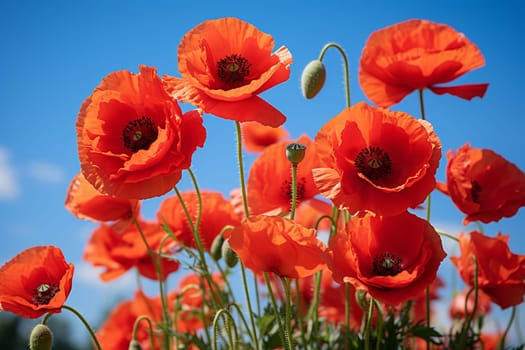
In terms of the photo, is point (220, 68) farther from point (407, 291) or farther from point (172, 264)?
point (172, 264)

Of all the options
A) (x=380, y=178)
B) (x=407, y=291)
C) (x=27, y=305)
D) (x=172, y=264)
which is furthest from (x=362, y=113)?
(x=172, y=264)

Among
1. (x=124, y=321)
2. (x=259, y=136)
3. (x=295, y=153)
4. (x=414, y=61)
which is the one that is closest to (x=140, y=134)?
(x=295, y=153)

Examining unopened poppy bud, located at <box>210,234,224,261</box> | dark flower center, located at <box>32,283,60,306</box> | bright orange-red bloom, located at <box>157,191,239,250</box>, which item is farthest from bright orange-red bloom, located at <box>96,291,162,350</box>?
dark flower center, located at <box>32,283,60,306</box>

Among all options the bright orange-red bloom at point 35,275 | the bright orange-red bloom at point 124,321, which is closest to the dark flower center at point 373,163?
the bright orange-red bloom at point 35,275

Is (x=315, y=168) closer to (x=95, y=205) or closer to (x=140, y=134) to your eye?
(x=140, y=134)

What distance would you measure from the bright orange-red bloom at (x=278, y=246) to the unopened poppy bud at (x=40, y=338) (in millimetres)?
495

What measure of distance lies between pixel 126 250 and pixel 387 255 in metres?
1.10

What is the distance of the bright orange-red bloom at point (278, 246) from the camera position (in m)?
1.38

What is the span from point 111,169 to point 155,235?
0.80m

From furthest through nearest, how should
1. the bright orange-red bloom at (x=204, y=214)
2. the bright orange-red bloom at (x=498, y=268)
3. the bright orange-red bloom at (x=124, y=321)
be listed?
1. the bright orange-red bloom at (x=124, y=321)
2. the bright orange-red bloom at (x=204, y=214)
3. the bright orange-red bloom at (x=498, y=268)

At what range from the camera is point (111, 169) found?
4.78 feet

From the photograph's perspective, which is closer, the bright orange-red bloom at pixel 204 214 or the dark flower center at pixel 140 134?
the dark flower center at pixel 140 134

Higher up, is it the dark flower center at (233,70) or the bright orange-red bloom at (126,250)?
the dark flower center at (233,70)

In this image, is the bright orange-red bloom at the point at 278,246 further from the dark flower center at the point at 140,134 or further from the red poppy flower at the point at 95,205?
the red poppy flower at the point at 95,205
